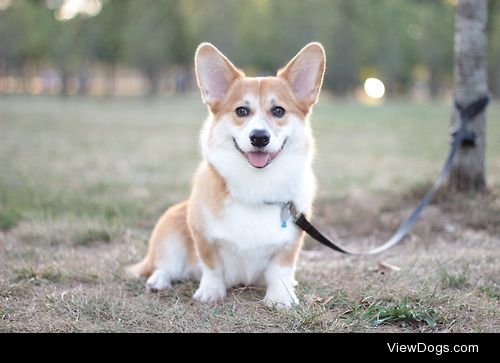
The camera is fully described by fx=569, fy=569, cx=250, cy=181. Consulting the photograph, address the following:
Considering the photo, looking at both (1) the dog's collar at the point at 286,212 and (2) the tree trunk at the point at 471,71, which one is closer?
(1) the dog's collar at the point at 286,212

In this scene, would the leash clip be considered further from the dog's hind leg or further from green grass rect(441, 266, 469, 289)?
green grass rect(441, 266, 469, 289)

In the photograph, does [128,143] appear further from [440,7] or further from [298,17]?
[440,7]

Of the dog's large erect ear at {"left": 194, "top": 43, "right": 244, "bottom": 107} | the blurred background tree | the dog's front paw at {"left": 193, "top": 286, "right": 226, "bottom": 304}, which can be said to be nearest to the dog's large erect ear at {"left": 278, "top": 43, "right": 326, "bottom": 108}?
the dog's large erect ear at {"left": 194, "top": 43, "right": 244, "bottom": 107}

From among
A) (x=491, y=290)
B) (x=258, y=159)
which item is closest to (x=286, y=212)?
(x=258, y=159)

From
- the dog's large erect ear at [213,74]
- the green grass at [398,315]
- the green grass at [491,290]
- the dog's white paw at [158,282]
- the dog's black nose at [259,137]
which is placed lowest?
the dog's white paw at [158,282]

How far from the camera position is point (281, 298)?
302 cm

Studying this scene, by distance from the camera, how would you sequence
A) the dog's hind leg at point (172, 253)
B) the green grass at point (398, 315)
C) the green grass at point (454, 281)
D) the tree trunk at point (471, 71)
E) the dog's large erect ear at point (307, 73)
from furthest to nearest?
the tree trunk at point (471, 71) → the dog's hind leg at point (172, 253) → the green grass at point (454, 281) → the dog's large erect ear at point (307, 73) → the green grass at point (398, 315)

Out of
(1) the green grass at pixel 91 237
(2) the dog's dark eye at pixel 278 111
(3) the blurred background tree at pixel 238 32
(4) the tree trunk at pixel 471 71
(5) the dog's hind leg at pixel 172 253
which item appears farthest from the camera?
(3) the blurred background tree at pixel 238 32

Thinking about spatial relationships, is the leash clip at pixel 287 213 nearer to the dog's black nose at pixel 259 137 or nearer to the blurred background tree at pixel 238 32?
the dog's black nose at pixel 259 137

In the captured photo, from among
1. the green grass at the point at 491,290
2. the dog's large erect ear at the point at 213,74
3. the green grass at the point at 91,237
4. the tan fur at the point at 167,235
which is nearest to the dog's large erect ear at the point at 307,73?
the dog's large erect ear at the point at 213,74

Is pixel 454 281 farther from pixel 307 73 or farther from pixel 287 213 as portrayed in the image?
pixel 307 73

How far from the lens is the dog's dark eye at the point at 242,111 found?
3.04 m

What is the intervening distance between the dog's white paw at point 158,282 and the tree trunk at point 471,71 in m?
2.85

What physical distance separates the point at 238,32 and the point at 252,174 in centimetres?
2846
